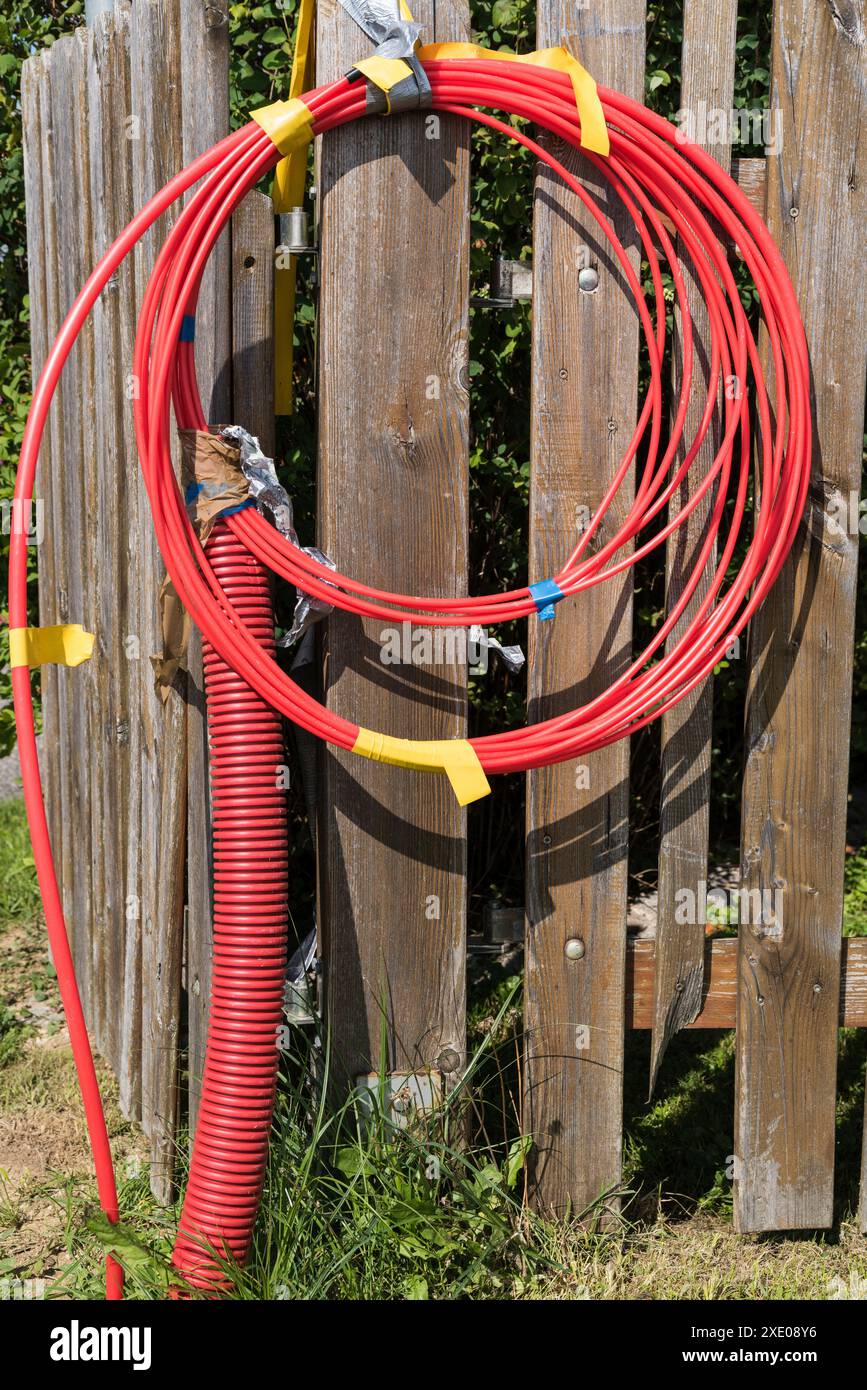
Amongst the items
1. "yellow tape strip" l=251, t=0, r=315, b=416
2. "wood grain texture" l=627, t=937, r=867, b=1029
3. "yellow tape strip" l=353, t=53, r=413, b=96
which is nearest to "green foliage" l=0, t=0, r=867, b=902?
"yellow tape strip" l=251, t=0, r=315, b=416

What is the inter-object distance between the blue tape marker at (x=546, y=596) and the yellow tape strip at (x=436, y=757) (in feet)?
0.97

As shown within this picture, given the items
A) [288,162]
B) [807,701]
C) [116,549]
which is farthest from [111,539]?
[807,701]

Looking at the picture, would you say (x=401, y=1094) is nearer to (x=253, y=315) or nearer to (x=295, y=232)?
(x=253, y=315)

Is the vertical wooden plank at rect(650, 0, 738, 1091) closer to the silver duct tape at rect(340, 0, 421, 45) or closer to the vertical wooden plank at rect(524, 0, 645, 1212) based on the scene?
the vertical wooden plank at rect(524, 0, 645, 1212)

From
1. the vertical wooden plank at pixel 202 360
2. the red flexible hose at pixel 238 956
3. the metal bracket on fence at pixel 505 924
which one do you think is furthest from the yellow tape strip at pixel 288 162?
the metal bracket on fence at pixel 505 924

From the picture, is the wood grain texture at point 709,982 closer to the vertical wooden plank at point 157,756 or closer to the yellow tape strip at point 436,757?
the yellow tape strip at point 436,757

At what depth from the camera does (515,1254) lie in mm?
2629

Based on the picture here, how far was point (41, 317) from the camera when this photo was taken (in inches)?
143

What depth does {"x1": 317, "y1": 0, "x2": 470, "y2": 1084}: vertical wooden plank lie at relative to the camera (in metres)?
2.46

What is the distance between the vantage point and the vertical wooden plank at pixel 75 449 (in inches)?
125

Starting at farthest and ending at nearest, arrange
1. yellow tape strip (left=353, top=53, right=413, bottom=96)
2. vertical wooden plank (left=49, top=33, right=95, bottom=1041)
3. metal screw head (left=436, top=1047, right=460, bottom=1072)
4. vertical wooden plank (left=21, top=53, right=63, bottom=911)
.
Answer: vertical wooden plank (left=21, top=53, right=63, bottom=911) < vertical wooden plank (left=49, top=33, right=95, bottom=1041) < metal screw head (left=436, top=1047, right=460, bottom=1072) < yellow tape strip (left=353, top=53, right=413, bottom=96)

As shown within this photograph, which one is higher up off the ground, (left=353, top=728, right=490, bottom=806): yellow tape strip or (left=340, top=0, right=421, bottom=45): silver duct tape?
(left=340, top=0, right=421, bottom=45): silver duct tape

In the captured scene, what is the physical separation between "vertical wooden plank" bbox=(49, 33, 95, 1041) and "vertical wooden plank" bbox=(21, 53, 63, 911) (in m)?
0.12

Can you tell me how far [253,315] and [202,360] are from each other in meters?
0.13
